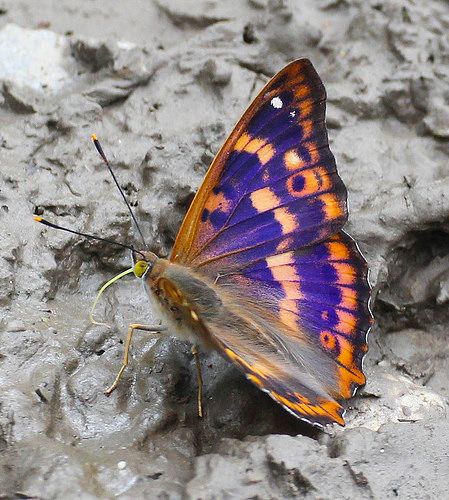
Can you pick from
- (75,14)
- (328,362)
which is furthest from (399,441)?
(75,14)

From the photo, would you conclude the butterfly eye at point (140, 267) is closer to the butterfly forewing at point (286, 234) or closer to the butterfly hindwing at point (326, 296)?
the butterfly forewing at point (286, 234)

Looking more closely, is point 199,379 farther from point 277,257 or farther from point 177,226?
point 177,226

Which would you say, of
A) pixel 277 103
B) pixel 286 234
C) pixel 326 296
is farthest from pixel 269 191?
pixel 326 296

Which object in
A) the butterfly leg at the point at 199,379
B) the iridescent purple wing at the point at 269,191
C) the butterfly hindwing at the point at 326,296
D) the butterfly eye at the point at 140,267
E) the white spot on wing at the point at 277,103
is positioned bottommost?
the butterfly leg at the point at 199,379

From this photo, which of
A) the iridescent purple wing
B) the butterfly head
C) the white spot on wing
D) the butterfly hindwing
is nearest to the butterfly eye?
the butterfly head

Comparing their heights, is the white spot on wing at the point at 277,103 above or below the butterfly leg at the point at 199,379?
above

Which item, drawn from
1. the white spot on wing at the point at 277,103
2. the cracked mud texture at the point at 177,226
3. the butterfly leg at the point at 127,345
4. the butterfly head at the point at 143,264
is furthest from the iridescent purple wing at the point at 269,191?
the cracked mud texture at the point at 177,226

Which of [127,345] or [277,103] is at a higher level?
[277,103]

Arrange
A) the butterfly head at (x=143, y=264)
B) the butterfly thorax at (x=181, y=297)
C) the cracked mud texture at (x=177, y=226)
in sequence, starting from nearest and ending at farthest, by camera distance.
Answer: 1. the cracked mud texture at (x=177, y=226)
2. the butterfly thorax at (x=181, y=297)
3. the butterfly head at (x=143, y=264)
